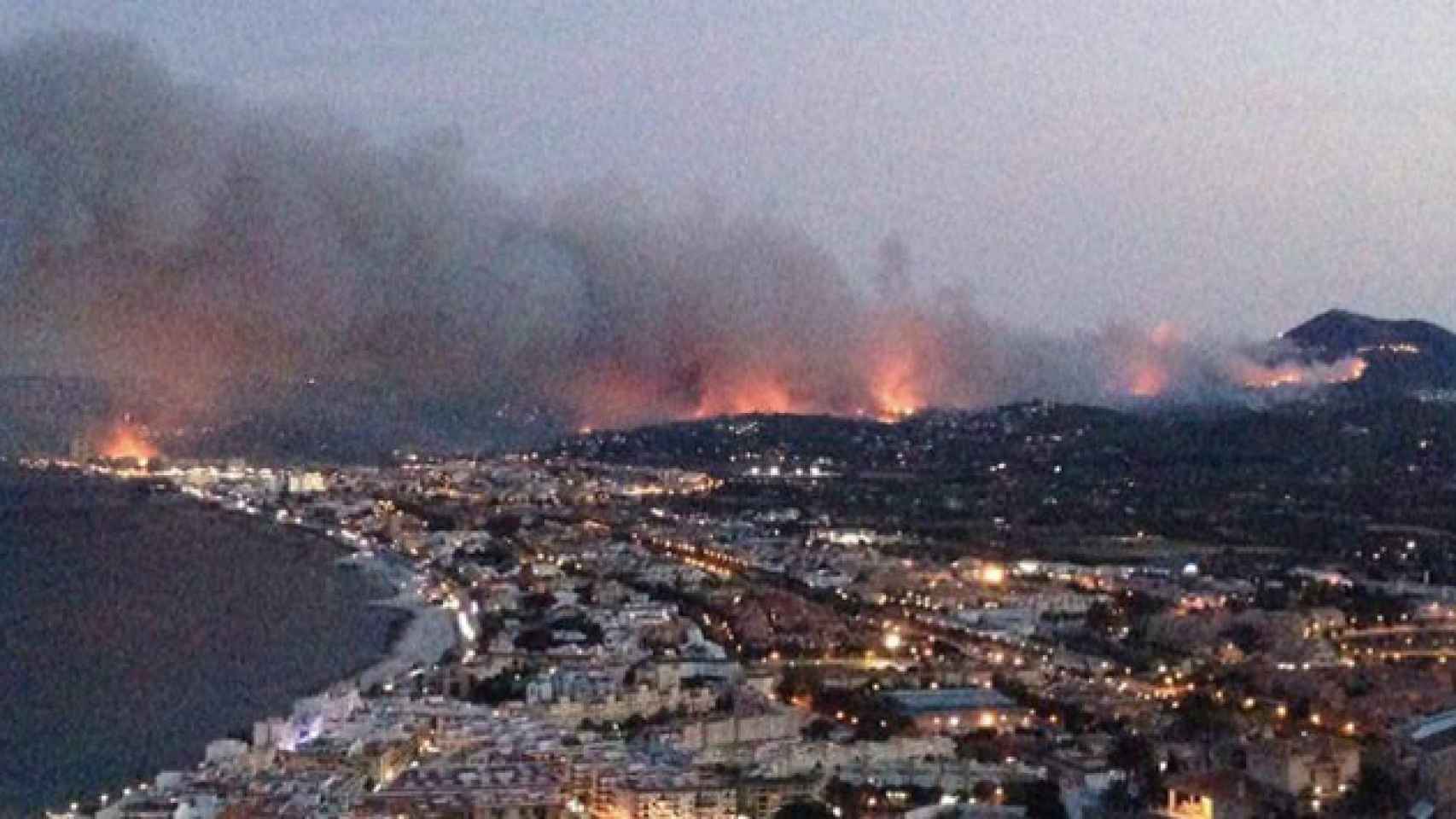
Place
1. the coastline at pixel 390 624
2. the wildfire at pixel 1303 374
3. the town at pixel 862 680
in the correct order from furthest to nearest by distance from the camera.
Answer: the wildfire at pixel 1303 374 → the coastline at pixel 390 624 → the town at pixel 862 680

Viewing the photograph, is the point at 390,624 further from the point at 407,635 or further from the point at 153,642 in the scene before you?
the point at 153,642

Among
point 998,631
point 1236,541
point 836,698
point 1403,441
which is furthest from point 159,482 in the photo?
point 836,698

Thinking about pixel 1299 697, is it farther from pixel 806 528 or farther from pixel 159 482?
pixel 159 482

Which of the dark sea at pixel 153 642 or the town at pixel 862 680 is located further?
the dark sea at pixel 153 642

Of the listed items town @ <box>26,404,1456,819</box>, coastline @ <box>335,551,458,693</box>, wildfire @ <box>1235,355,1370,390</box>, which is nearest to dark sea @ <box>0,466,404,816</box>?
coastline @ <box>335,551,458,693</box>

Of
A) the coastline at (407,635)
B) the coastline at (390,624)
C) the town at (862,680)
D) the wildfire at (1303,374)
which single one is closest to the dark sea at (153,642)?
the coastline at (390,624)

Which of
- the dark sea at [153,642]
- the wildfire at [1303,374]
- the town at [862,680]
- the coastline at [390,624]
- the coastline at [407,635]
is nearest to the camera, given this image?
the town at [862,680]

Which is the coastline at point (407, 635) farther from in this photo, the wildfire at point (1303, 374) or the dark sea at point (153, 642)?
the wildfire at point (1303, 374)

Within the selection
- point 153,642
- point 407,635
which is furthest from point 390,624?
point 153,642
